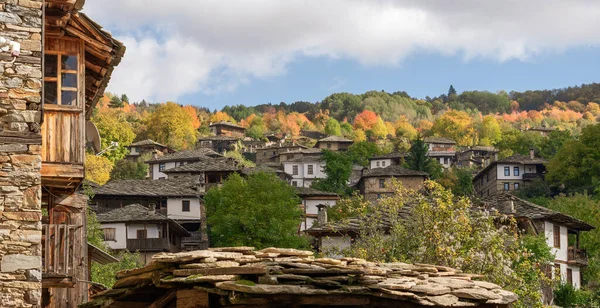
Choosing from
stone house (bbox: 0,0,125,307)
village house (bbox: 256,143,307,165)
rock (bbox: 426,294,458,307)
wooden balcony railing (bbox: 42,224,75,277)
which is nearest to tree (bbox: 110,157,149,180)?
village house (bbox: 256,143,307,165)

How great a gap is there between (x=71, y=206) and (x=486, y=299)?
913 centimetres

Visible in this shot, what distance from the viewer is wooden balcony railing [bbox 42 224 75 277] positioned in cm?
1552

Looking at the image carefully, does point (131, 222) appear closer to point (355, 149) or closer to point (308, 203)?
point (308, 203)

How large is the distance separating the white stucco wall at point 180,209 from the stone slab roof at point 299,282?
164 feet

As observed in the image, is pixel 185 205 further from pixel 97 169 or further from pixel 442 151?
pixel 442 151

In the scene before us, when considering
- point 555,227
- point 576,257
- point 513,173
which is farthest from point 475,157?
point 555,227

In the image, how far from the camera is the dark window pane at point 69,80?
50.4 feet

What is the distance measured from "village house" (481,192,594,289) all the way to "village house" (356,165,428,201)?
31211mm

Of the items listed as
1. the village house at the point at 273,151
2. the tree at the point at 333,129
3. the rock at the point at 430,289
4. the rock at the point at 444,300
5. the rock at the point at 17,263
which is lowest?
the rock at the point at 444,300

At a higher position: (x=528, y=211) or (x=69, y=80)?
(x=69, y=80)

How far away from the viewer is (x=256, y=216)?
48.8 metres

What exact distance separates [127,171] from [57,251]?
67666 mm

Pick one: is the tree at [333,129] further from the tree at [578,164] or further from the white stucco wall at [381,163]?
the tree at [578,164]

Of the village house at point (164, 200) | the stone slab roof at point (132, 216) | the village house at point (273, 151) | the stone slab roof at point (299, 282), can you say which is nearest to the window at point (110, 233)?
the stone slab roof at point (132, 216)
